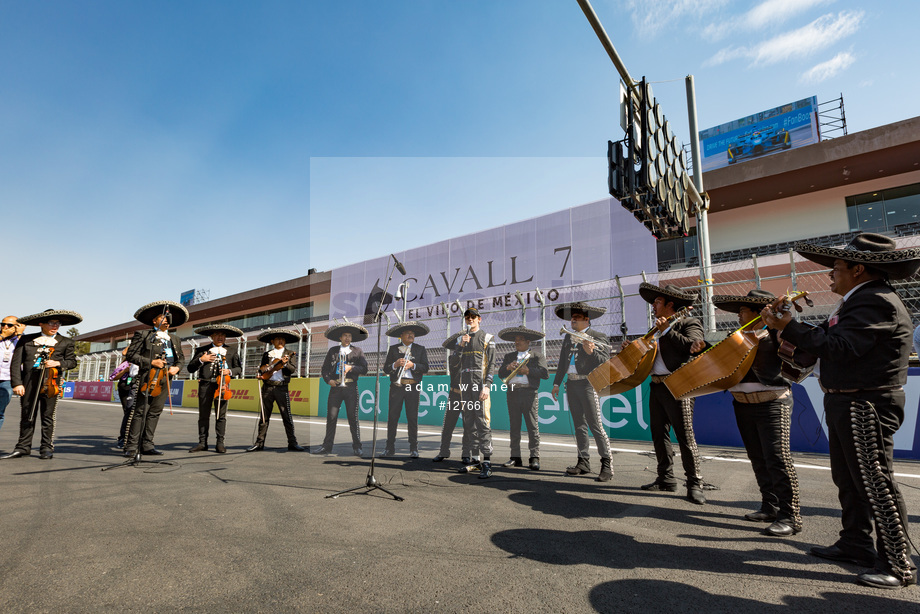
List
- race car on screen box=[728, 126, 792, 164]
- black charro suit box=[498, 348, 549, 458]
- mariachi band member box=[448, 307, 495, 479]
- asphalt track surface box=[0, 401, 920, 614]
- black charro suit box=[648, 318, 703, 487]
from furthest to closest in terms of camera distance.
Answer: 1. race car on screen box=[728, 126, 792, 164]
2. black charro suit box=[498, 348, 549, 458]
3. mariachi band member box=[448, 307, 495, 479]
4. black charro suit box=[648, 318, 703, 487]
5. asphalt track surface box=[0, 401, 920, 614]

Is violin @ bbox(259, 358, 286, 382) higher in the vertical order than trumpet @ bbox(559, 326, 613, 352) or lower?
lower

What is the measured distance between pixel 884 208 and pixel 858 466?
62.9 feet

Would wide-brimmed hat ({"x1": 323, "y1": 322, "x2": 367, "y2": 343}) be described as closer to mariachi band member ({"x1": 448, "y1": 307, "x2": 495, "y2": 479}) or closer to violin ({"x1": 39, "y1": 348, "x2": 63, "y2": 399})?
mariachi band member ({"x1": 448, "y1": 307, "x2": 495, "y2": 479})

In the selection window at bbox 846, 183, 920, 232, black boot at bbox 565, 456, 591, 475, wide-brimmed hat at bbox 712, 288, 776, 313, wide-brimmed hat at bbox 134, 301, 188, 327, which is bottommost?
black boot at bbox 565, 456, 591, 475

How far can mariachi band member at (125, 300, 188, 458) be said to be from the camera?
236 inches

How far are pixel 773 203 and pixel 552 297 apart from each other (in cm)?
982

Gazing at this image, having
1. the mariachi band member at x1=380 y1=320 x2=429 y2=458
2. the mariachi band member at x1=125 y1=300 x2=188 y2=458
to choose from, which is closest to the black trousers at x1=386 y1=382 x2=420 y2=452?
the mariachi band member at x1=380 y1=320 x2=429 y2=458

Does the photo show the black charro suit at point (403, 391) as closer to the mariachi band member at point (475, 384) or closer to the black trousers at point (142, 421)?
the mariachi band member at point (475, 384)

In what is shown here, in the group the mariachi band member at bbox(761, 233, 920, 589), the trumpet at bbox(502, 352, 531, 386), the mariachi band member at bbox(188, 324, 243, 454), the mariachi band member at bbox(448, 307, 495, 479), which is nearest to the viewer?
the mariachi band member at bbox(761, 233, 920, 589)

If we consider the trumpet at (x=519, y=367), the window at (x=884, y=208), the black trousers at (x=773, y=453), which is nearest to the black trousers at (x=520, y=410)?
the trumpet at (x=519, y=367)

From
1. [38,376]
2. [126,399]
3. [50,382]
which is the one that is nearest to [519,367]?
[50,382]

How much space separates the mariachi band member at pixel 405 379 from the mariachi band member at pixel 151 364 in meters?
2.99

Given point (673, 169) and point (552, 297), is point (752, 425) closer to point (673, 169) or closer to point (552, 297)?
point (673, 169)

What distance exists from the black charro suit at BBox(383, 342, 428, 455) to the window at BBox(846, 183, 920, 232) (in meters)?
17.5
